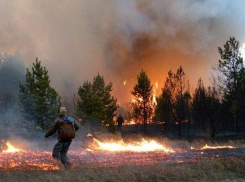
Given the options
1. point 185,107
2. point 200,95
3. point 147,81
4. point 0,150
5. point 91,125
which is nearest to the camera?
point 0,150

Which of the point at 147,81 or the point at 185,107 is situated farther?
the point at 147,81

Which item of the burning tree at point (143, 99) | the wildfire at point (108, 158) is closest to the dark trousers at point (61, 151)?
the wildfire at point (108, 158)

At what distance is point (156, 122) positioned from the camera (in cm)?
4703

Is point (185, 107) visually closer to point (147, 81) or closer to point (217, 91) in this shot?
point (217, 91)

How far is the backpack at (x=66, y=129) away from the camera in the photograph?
1020 cm

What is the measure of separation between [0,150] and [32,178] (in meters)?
10.9

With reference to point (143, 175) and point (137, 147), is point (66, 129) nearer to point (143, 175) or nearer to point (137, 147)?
point (143, 175)

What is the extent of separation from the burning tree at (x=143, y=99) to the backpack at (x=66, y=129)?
1399 inches

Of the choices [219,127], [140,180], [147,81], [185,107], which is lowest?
[140,180]

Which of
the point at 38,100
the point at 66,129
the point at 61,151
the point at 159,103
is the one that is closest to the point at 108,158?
the point at 61,151

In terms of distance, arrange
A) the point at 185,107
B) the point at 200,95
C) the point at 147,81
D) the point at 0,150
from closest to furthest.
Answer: the point at 0,150 → the point at 200,95 → the point at 185,107 → the point at 147,81

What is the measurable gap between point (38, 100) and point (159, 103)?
18546mm

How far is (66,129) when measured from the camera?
10.2 meters

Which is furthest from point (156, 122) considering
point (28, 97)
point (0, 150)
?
point (0, 150)
